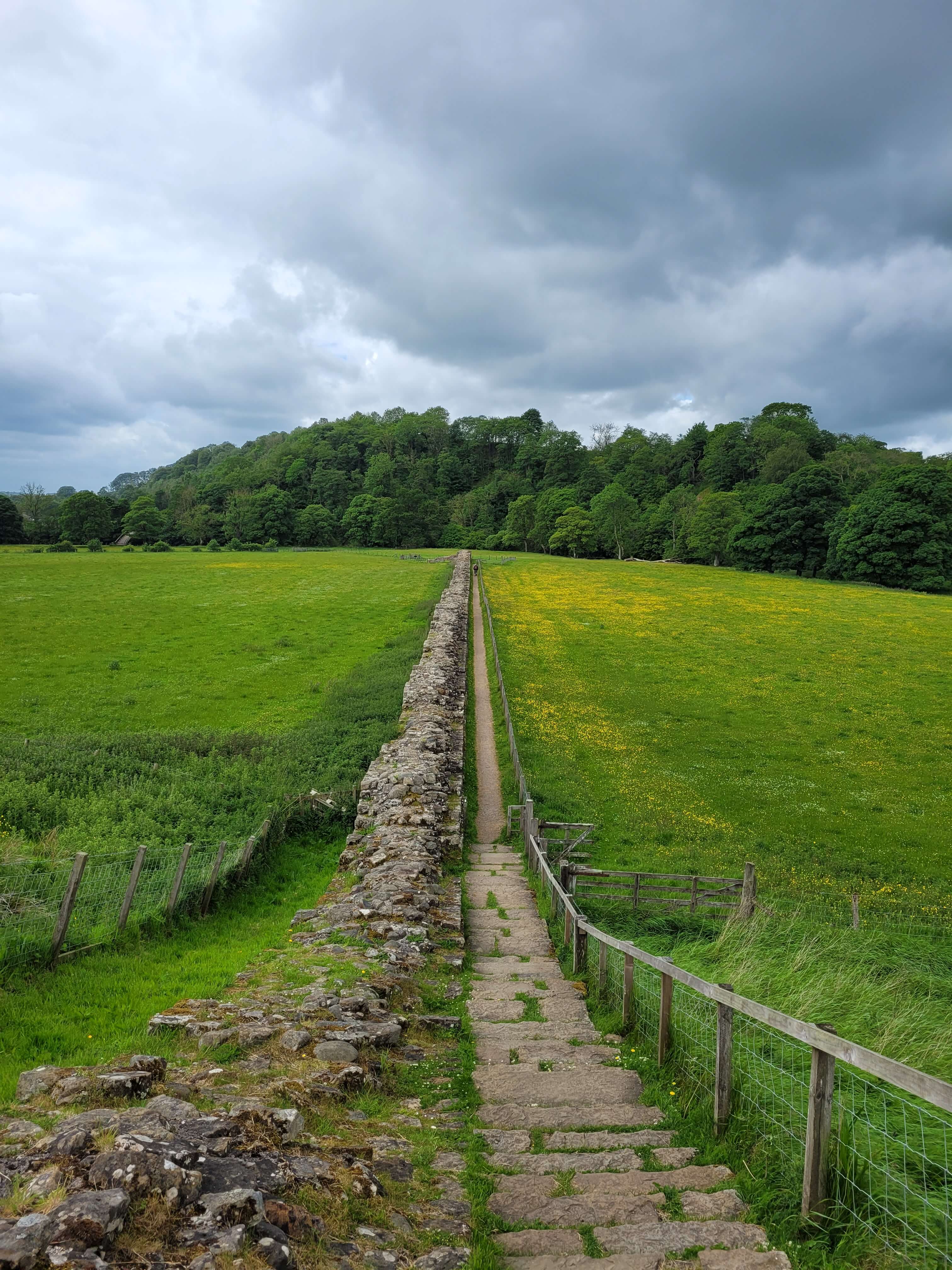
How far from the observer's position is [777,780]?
921 inches

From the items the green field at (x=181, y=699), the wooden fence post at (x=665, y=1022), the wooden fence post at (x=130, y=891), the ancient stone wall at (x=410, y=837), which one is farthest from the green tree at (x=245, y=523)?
the wooden fence post at (x=665, y=1022)

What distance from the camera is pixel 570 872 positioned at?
13.1m

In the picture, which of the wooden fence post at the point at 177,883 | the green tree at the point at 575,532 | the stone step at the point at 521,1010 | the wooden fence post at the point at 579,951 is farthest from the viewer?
the green tree at the point at 575,532

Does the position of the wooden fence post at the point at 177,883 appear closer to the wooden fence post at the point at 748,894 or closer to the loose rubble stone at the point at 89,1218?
the loose rubble stone at the point at 89,1218

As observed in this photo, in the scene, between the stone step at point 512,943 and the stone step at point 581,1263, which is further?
the stone step at point 512,943

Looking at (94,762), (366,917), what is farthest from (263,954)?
(94,762)

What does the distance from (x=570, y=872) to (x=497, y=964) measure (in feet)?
9.50

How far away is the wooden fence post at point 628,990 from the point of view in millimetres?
7922

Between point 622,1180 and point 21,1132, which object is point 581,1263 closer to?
point 622,1180

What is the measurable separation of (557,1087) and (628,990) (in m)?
1.76

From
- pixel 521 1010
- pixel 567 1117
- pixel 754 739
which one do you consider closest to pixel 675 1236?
pixel 567 1117

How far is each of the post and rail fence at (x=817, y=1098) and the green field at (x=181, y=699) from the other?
11.9m

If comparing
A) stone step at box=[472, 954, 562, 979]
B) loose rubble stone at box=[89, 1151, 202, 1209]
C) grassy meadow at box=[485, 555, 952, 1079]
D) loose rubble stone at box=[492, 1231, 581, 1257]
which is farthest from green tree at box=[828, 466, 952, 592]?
loose rubble stone at box=[89, 1151, 202, 1209]

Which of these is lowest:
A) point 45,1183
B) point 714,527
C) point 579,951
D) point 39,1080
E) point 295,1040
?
point 579,951
